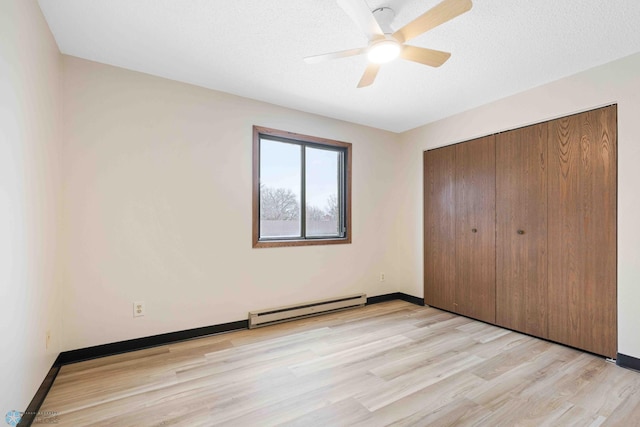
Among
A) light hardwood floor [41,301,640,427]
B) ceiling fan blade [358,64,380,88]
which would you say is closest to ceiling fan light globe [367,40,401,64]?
ceiling fan blade [358,64,380,88]

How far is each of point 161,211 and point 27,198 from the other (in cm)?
105

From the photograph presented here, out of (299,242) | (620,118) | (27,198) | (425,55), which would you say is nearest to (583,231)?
(620,118)

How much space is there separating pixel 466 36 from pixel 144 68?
253 centimetres

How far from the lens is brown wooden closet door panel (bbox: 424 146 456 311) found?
12.1ft

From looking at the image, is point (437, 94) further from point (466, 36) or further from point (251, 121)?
point (251, 121)

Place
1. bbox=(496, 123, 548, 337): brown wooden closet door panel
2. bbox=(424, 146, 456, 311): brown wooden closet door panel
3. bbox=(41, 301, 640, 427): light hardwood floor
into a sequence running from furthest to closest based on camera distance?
bbox=(424, 146, 456, 311): brown wooden closet door panel < bbox=(496, 123, 548, 337): brown wooden closet door panel < bbox=(41, 301, 640, 427): light hardwood floor

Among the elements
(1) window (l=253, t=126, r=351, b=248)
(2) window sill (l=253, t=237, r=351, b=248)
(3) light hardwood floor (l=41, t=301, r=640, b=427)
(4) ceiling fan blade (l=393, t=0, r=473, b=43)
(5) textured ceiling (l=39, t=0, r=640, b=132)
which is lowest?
(3) light hardwood floor (l=41, t=301, r=640, b=427)

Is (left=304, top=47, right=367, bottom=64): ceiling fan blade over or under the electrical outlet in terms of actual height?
over

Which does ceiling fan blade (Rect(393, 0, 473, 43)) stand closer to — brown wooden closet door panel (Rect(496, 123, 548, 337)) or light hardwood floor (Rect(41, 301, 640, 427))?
brown wooden closet door panel (Rect(496, 123, 548, 337))

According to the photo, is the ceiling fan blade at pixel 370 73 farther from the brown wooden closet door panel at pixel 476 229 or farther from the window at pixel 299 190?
the brown wooden closet door panel at pixel 476 229

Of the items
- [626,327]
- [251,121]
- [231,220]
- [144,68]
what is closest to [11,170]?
[144,68]

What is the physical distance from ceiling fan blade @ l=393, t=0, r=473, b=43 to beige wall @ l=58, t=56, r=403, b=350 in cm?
188

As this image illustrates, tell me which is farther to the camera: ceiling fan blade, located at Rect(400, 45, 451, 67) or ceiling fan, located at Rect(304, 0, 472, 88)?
ceiling fan blade, located at Rect(400, 45, 451, 67)

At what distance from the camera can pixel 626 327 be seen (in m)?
2.35
